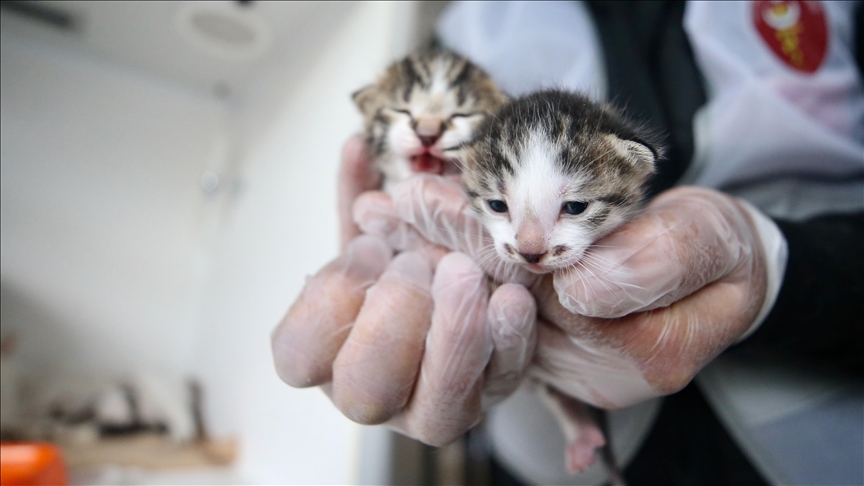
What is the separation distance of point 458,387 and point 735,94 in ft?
3.32

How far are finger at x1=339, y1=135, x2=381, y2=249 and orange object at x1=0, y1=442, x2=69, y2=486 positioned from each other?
56 cm

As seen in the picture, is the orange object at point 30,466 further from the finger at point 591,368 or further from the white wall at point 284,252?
the finger at point 591,368

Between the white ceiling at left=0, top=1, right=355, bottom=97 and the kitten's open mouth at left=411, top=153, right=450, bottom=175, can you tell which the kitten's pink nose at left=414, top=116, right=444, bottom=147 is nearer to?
the kitten's open mouth at left=411, top=153, right=450, bottom=175

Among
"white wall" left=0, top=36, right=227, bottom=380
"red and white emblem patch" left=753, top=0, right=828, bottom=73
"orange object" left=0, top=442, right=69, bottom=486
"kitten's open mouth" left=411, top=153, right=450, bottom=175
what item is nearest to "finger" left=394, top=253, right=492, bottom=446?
"kitten's open mouth" left=411, top=153, right=450, bottom=175

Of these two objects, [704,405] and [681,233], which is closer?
[681,233]

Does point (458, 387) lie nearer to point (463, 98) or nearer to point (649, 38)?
point (463, 98)

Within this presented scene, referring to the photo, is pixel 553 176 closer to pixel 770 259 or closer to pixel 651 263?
pixel 651 263

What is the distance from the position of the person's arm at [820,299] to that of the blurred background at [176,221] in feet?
2.74

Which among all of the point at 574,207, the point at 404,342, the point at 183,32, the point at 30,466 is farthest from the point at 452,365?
the point at 183,32

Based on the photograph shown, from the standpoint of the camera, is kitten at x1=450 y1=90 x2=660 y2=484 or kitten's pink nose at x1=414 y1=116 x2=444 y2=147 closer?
kitten at x1=450 y1=90 x2=660 y2=484

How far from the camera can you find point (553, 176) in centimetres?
63

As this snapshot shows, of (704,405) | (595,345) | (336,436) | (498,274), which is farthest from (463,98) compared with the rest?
(704,405)

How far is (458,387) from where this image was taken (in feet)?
2.14

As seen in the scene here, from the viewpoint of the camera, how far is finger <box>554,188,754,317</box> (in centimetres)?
62
